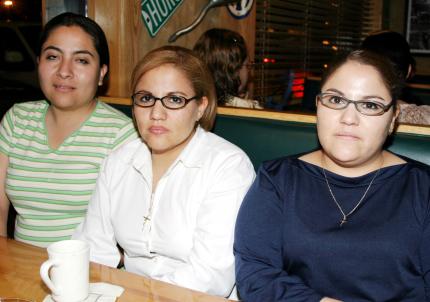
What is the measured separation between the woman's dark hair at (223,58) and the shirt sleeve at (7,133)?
1370mm

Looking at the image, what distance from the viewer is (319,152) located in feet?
5.32

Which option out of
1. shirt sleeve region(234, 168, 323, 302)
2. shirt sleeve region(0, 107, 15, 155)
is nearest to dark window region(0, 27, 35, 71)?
shirt sleeve region(0, 107, 15, 155)

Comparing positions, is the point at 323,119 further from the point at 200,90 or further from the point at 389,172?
the point at 200,90

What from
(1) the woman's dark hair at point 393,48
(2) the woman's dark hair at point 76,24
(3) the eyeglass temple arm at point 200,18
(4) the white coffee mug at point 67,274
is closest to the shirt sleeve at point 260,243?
(4) the white coffee mug at point 67,274

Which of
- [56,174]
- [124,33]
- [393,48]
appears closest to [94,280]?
[56,174]

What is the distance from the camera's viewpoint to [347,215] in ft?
4.73

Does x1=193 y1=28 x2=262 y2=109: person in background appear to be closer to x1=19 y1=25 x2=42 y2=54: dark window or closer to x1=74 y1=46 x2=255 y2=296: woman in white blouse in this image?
x1=74 y1=46 x2=255 y2=296: woman in white blouse

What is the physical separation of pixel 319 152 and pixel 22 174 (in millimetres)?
1237

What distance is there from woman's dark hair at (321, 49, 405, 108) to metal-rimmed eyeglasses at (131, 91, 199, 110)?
1.69ft

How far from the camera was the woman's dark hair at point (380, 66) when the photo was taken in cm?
146

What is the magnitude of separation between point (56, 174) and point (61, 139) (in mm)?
167

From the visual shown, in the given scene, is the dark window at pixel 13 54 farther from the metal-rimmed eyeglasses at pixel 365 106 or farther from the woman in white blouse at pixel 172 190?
the metal-rimmed eyeglasses at pixel 365 106

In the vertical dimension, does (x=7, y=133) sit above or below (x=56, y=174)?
above

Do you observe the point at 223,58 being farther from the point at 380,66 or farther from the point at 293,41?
the point at 293,41
